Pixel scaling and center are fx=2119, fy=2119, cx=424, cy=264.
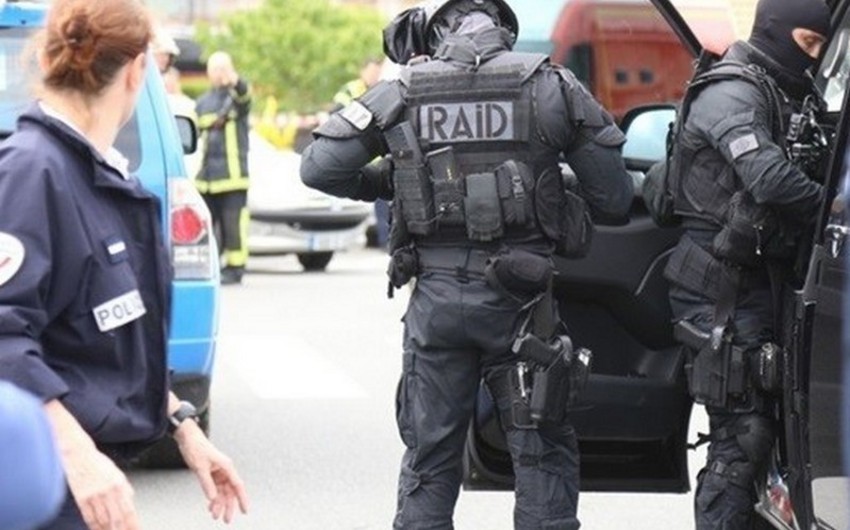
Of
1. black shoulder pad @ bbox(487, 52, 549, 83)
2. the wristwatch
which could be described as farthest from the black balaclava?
the wristwatch

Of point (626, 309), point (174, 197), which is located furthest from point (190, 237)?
point (626, 309)

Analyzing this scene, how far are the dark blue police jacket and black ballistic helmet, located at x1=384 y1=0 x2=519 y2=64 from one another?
2308 mm

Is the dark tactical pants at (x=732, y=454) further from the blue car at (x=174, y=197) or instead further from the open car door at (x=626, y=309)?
the blue car at (x=174, y=197)

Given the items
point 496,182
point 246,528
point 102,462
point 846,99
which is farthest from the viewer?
point 246,528

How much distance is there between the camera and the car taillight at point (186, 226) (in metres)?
8.01

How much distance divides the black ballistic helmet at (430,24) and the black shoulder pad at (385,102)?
0.69 ft

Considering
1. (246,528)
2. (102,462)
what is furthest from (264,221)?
(102,462)

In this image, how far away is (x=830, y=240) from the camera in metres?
4.95

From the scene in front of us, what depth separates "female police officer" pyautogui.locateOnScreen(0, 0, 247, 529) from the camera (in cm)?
343

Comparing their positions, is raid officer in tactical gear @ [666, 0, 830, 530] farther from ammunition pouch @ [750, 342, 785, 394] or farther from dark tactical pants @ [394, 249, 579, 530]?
dark tactical pants @ [394, 249, 579, 530]

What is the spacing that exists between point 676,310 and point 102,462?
299 cm

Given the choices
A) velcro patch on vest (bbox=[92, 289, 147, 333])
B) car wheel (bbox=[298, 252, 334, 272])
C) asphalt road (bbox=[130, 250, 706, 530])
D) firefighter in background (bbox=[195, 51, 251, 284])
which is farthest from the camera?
car wheel (bbox=[298, 252, 334, 272])

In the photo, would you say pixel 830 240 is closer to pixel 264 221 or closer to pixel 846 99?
pixel 846 99

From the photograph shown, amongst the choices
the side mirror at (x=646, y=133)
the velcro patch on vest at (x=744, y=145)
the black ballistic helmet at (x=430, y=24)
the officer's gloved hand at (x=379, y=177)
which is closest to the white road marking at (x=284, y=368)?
the side mirror at (x=646, y=133)
